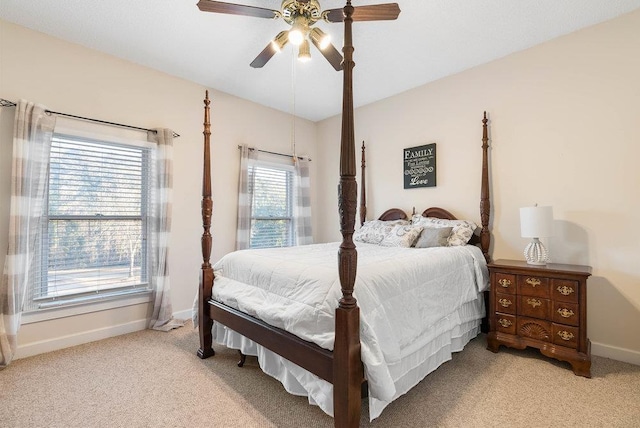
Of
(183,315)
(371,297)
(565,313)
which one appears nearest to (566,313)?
(565,313)

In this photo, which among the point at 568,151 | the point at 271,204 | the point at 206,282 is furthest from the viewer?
the point at 271,204

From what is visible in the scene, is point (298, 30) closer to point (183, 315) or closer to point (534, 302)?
point (534, 302)

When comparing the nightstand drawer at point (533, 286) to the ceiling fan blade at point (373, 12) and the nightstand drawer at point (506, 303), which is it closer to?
the nightstand drawer at point (506, 303)

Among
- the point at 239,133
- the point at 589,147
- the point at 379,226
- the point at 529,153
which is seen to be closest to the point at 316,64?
the point at 239,133

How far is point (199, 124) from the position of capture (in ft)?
11.5

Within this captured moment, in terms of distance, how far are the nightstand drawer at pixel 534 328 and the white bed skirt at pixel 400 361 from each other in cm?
35

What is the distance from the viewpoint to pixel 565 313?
2176 millimetres

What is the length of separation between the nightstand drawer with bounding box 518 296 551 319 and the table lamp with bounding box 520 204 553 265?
0.29m

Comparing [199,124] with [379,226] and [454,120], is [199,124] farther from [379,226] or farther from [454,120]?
[454,120]

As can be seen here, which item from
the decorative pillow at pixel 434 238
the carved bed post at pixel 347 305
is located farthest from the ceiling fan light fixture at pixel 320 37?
the decorative pillow at pixel 434 238

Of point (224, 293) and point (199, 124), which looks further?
point (199, 124)

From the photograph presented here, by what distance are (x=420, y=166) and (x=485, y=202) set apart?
875 millimetres

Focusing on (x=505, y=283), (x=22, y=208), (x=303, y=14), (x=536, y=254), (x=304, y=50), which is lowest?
(x=505, y=283)

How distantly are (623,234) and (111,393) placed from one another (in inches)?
152
